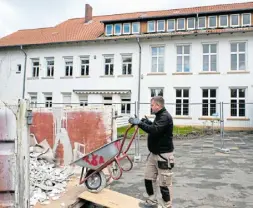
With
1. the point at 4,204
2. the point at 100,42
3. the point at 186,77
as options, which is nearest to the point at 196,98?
the point at 186,77

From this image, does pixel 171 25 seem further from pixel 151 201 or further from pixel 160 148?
pixel 151 201

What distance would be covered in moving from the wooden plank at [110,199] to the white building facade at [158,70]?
608 inches

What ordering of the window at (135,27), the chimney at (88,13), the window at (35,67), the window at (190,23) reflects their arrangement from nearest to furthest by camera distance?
the window at (190,23), the window at (135,27), the window at (35,67), the chimney at (88,13)

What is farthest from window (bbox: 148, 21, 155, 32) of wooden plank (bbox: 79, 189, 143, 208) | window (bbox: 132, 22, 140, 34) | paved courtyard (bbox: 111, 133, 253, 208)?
wooden plank (bbox: 79, 189, 143, 208)

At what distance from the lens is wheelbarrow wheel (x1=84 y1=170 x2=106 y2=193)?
541 centimetres

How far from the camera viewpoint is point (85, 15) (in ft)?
102

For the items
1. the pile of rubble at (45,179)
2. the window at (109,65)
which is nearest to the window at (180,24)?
the window at (109,65)

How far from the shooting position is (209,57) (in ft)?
73.9

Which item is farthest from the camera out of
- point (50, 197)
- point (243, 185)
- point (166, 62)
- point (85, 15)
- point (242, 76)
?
point (85, 15)

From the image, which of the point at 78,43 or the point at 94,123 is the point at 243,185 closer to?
the point at 94,123

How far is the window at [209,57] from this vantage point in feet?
73.6

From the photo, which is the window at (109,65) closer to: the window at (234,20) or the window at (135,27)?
the window at (135,27)

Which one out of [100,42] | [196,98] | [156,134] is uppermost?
[100,42]

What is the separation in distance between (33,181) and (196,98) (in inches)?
733
